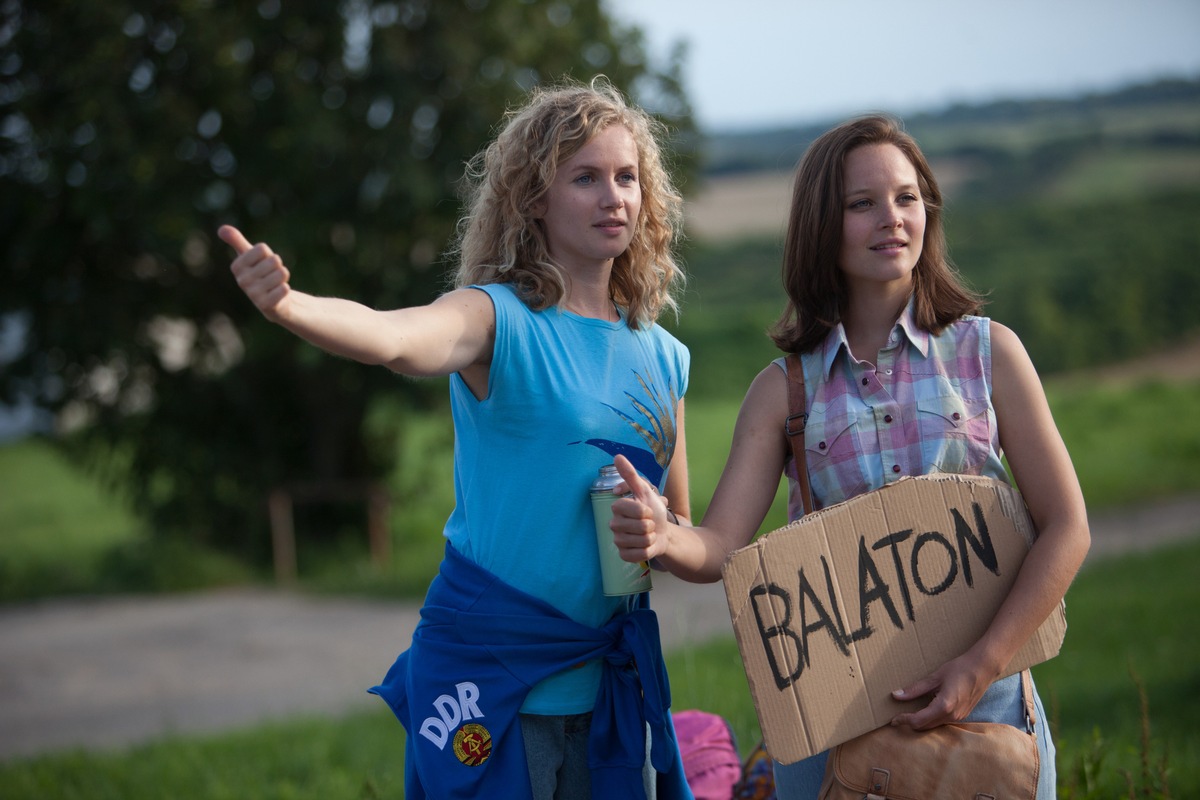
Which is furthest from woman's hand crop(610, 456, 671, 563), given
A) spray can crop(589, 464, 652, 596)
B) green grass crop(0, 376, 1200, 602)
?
green grass crop(0, 376, 1200, 602)

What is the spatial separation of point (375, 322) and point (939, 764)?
132 cm

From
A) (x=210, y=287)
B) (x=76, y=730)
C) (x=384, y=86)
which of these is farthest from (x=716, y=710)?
(x=210, y=287)

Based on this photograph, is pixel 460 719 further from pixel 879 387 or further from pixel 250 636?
pixel 250 636

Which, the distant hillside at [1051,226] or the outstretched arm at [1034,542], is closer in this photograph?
the outstretched arm at [1034,542]

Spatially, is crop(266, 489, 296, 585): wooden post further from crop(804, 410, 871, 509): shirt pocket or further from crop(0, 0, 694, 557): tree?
crop(804, 410, 871, 509): shirt pocket

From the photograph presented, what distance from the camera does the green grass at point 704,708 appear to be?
4.47 meters

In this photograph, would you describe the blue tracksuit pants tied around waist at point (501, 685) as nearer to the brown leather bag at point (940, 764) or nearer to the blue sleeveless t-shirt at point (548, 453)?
the blue sleeveless t-shirt at point (548, 453)

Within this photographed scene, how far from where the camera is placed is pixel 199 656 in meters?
9.94

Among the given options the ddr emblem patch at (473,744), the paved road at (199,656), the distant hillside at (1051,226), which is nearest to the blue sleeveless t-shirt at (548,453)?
the ddr emblem patch at (473,744)

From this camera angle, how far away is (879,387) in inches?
97.6

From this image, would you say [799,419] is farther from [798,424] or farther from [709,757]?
[709,757]

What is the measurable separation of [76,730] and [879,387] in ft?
23.1

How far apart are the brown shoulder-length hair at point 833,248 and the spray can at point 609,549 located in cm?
50

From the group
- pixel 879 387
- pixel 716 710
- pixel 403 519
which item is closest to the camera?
pixel 879 387
